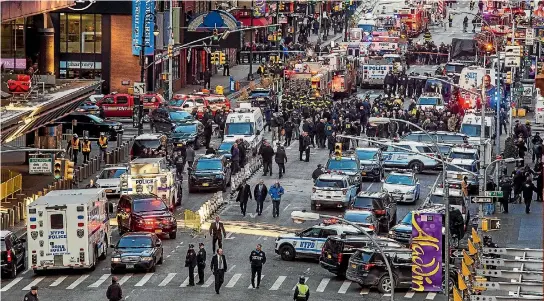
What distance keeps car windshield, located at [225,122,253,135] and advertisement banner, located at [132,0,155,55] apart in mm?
24595

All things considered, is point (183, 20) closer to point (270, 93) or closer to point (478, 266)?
point (270, 93)

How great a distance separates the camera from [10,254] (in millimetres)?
57031

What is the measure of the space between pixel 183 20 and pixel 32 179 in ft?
161

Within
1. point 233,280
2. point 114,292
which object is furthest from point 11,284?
point 233,280

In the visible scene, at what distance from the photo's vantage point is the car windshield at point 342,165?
75.3 m

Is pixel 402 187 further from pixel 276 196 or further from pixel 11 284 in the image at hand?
pixel 11 284

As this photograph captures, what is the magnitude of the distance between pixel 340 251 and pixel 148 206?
966 cm

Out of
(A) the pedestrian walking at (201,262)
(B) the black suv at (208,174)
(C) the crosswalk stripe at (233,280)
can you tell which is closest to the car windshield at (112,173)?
(B) the black suv at (208,174)

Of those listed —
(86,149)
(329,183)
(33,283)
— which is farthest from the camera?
(86,149)

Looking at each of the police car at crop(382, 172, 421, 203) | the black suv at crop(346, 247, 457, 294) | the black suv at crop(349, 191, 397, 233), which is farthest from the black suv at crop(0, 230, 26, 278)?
the police car at crop(382, 172, 421, 203)

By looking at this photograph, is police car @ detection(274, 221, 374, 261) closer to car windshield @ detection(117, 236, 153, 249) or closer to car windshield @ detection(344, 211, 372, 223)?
car windshield @ detection(344, 211, 372, 223)

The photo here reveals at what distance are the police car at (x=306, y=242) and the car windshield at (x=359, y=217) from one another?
6.66ft

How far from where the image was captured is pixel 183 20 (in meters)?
127

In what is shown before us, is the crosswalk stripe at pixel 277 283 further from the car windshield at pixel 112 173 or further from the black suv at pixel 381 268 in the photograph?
the car windshield at pixel 112 173
